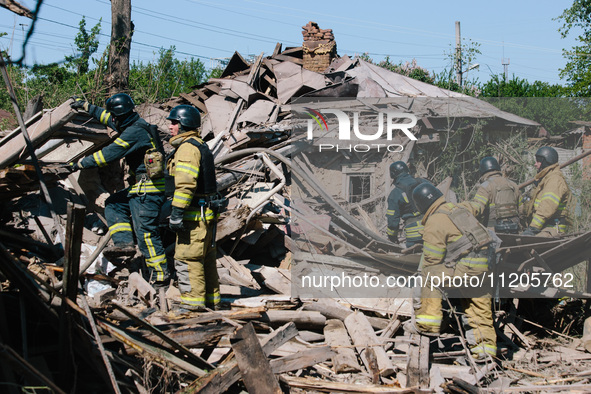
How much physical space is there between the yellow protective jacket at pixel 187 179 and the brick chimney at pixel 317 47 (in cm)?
776

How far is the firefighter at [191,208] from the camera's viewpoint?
5.33 meters

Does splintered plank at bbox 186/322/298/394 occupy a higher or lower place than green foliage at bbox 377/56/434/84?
lower

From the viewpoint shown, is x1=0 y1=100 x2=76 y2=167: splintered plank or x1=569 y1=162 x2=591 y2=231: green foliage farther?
x1=569 y1=162 x2=591 y2=231: green foliage

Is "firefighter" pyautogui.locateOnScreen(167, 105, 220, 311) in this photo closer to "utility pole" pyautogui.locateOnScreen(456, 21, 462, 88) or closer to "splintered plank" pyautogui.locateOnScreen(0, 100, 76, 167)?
"splintered plank" pyautogui.locateOnScreen(0, 100, 76, 167)

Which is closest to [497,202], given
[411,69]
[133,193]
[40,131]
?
[133,193]

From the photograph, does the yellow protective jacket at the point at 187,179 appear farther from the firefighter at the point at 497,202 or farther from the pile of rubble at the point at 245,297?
the firefighter at the point at 497,202

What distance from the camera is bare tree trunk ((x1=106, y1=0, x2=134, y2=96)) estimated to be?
1169cm

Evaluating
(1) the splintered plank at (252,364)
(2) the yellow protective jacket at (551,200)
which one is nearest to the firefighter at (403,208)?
(2) the yellow protective jacket at (551,200)

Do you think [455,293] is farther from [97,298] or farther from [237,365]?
[97,298]

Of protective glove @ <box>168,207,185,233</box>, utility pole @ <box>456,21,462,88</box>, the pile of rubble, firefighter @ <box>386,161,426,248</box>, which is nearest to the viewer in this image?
the pile of rubble

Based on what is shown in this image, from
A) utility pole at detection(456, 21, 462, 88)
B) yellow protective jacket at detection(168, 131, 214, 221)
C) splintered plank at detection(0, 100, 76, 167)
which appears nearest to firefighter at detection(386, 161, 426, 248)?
yellow protective jacket at detection(168, 131, 214, 221)

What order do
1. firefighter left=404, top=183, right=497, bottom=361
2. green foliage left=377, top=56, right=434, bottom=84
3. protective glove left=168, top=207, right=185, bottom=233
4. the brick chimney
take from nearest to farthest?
protective glove left=168, top=207, right=185, bottom=233 → firefighter left=404, top=183, right=497, bottom=361 → the brick chimney → green foliage left=377, top=56, right=434, bottom=84

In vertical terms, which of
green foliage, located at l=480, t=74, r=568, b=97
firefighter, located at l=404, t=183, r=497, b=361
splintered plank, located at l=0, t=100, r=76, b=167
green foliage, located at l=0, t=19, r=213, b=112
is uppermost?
green foliage, located at l=480, t=74, r=568, b=97

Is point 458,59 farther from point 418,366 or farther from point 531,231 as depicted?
point 418,366
